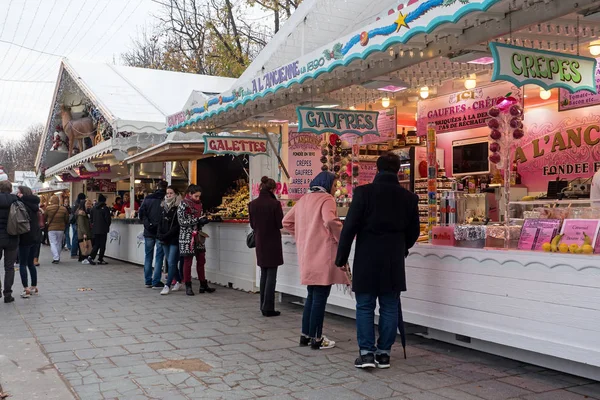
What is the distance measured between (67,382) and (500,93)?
7.46 meters

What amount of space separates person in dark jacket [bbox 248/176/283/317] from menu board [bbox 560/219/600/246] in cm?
372

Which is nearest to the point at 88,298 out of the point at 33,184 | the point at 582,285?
the point at 582,285

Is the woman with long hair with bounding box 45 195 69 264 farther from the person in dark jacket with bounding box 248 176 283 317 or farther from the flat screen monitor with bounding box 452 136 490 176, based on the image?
the flat screen monitor with bounding box 452 136 490 176

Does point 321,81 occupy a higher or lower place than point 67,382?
higher

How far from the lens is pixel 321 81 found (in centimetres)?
762

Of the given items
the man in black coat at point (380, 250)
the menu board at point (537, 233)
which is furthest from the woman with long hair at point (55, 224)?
the menu board at point (537, 233)

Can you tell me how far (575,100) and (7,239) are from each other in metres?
8.62

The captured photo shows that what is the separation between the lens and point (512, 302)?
501 cm

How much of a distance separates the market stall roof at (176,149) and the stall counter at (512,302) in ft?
22.6

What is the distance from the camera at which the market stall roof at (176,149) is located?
11820mm

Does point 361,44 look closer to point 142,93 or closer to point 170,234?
point 170,234

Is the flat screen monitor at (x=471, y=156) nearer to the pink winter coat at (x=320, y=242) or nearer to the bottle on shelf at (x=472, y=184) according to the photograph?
the bottle on shelf at (x=472, y=184)

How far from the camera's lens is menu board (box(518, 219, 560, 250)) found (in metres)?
5.00

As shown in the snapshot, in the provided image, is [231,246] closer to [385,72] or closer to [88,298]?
[88,298]
